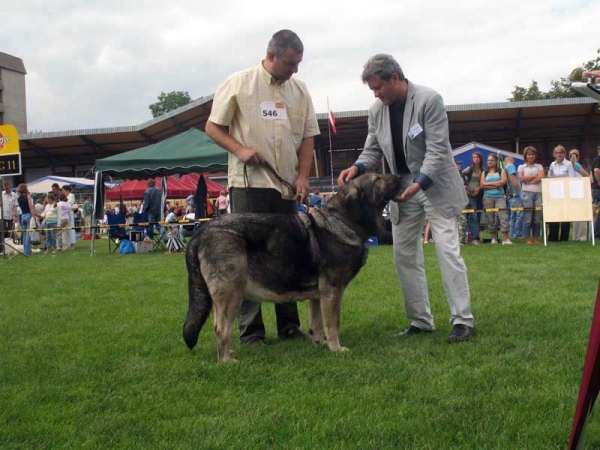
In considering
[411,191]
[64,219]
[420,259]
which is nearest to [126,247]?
[64,219]

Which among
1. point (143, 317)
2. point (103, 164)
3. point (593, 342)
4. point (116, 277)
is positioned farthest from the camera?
point (103, 164)

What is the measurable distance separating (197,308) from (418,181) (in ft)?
6.37

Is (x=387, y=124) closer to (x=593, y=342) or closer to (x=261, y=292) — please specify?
(x=261, y=292)

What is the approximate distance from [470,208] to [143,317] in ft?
32.1

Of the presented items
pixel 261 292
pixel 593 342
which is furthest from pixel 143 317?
pixel 593 342

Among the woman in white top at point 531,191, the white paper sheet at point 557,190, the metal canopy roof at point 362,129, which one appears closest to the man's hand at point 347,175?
the white paper sheet at point 557,190

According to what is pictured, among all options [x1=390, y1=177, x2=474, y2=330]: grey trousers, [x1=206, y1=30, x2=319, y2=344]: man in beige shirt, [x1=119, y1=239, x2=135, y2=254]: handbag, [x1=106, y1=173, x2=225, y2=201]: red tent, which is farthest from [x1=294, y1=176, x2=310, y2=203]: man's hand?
[x1=106, y1=173, x2=225, y2=201]: red tent

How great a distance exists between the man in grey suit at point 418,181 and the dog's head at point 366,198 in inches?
5.9

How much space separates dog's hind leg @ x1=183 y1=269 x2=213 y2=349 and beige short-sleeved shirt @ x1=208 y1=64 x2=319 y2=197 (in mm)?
999

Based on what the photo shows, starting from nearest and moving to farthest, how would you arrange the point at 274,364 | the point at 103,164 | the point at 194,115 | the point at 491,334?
1. the point at 274,364
2. the point at 491,334
3. the point at 103,164
4. the point at 194,115

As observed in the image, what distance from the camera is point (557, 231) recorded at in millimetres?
13531

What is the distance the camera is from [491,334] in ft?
16.0

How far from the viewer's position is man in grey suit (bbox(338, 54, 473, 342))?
480 cm

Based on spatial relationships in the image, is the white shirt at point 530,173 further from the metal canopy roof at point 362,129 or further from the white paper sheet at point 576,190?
the metal canopy roof at point 362,129
